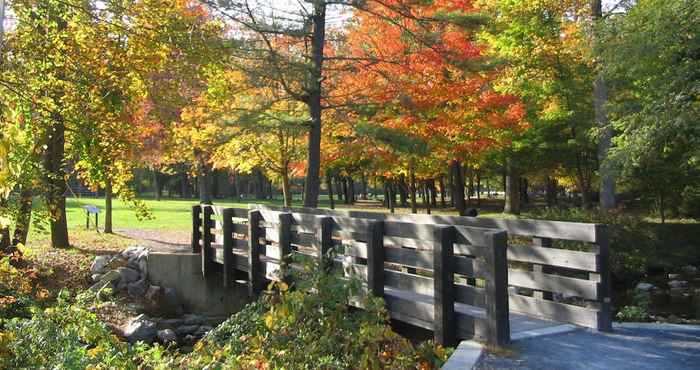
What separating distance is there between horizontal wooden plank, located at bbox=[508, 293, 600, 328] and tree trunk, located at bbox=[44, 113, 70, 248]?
5.29m

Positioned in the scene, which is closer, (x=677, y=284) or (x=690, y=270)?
(x=677, y=284)

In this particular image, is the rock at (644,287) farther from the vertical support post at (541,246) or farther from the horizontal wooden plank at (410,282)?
the horizontal wooden plank at (410,282)

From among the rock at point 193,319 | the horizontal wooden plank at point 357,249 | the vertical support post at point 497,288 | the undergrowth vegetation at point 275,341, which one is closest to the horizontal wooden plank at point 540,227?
the vertical support post at point 497,288

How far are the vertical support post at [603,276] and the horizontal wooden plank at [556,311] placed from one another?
8cm

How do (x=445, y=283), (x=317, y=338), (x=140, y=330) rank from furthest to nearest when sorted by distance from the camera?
(x=140, y=330) < (x=445, y=283) < (x=317, y=338)

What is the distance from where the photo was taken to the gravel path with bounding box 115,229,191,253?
17.0 metres

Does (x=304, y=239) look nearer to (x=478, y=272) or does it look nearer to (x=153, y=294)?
(x=478, y=272)

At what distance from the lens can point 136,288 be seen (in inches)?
492

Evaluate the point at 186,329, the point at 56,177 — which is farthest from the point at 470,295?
the point at 186,329

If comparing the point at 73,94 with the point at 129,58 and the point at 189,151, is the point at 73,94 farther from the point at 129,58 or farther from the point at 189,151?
the point at 189,151

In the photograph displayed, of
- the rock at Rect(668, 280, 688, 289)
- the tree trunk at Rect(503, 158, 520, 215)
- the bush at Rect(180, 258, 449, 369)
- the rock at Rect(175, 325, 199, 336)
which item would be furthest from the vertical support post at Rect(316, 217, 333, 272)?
the tree trunk at Rect(503, 158, 520, 215)

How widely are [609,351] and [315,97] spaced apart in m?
11.2

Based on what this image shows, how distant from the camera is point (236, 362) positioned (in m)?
5.10

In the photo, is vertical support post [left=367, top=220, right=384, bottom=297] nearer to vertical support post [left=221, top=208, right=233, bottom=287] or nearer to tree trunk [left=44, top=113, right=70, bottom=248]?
tree trunk [left=44, top=113, right=70, bottom=248]
